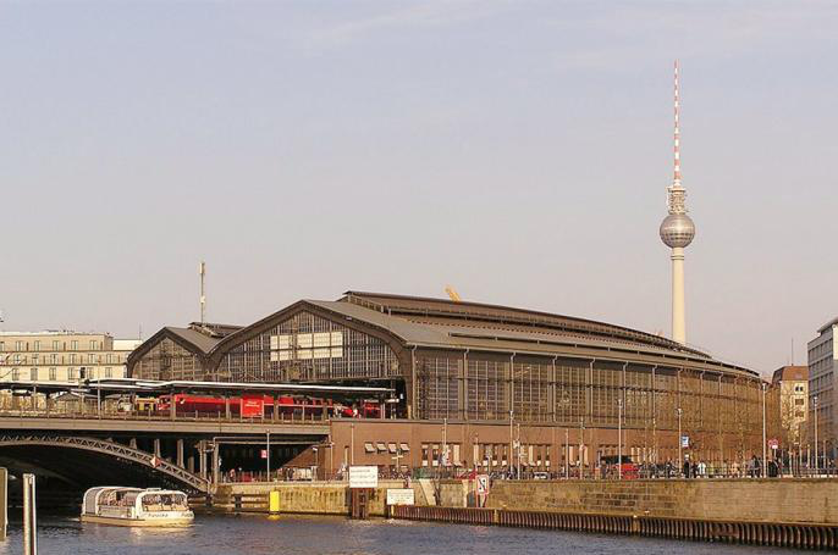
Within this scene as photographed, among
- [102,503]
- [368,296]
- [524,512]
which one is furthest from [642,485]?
[368,296]

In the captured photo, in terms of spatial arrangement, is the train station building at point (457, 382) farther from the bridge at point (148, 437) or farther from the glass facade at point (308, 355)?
the bridge at point (148, 437)

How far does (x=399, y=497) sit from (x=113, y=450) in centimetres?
2843

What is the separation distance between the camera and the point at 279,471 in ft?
529

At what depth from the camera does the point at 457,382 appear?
571ft

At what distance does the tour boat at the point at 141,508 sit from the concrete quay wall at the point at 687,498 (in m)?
25.9

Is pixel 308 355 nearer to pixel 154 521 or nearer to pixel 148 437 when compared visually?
pixel 148 437

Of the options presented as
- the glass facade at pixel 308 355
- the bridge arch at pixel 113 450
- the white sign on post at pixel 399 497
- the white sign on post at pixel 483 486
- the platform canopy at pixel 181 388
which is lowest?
the white sign on post at pixel 399 497

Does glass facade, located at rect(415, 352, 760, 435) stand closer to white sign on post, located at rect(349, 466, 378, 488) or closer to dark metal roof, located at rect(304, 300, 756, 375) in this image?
dark metal roof, located at rect(304, 300, 756, 375)

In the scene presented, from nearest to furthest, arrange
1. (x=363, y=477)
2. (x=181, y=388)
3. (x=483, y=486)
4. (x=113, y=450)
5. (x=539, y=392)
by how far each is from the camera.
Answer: (x=483, y=486)
(x=363, y=477)
(x=113, y=450)
(x=181, y=388)
(x=539, y=392)

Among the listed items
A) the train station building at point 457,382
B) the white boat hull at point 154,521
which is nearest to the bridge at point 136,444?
the train station building at point 457,382

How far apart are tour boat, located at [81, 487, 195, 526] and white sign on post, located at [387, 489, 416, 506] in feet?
56.6

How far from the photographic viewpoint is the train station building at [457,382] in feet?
555

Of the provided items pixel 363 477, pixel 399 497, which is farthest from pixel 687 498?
pixel 363 477

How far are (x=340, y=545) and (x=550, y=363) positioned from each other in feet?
311
